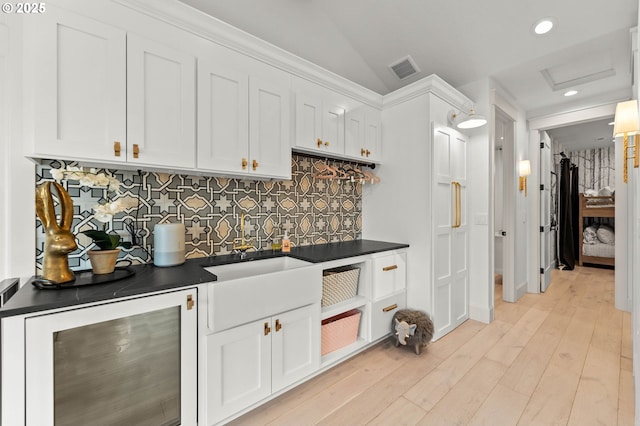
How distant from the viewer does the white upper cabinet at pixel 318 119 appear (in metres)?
2.24

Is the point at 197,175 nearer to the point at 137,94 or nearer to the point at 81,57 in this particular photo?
the point at 137,94

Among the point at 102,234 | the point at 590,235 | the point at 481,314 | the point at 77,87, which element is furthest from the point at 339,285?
the point at 590,235

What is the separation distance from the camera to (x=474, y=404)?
1742 mm

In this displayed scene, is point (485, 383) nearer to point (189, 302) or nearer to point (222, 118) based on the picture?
point (189, 302)

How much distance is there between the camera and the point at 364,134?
2.72m

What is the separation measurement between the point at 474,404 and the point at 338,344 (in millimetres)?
948

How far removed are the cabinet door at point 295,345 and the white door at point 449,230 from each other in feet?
4.11

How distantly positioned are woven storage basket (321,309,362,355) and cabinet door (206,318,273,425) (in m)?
0.56

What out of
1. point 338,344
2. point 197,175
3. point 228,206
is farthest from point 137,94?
point 338,344

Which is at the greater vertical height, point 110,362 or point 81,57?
point 81,57

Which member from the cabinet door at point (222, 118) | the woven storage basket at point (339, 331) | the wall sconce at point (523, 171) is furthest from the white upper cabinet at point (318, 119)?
the wall sconce at point (523, 171)

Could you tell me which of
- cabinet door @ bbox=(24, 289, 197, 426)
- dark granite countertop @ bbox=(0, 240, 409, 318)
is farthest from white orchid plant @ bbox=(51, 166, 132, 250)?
cabinet door @ bbox=(24, 289, 197, 426)

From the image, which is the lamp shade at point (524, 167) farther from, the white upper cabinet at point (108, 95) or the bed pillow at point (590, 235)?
the white upper cabinet at point (108, 95)

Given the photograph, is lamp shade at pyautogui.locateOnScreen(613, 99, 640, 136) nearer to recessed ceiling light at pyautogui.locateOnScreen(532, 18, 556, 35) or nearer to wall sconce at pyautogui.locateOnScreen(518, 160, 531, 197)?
recessed ceiling light at pyautogui.locateOnScreen(532, 18, 556, 35)
